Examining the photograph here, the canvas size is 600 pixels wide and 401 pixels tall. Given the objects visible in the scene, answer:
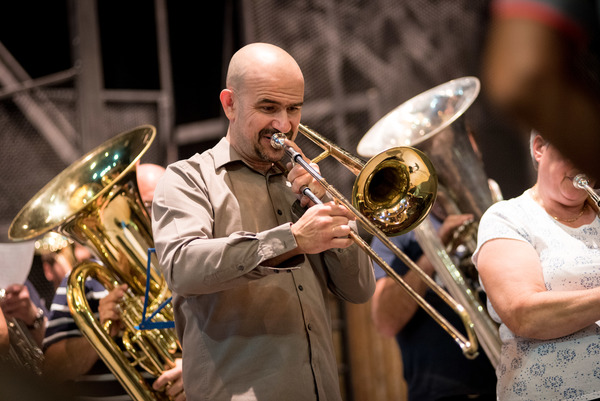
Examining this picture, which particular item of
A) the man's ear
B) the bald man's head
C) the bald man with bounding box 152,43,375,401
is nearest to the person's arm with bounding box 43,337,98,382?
the bald man with bounding box 152,43,375,401

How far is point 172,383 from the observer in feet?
7.64

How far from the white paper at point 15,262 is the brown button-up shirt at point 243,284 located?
40.3 inches

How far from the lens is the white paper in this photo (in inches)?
102

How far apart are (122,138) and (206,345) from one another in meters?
1.10

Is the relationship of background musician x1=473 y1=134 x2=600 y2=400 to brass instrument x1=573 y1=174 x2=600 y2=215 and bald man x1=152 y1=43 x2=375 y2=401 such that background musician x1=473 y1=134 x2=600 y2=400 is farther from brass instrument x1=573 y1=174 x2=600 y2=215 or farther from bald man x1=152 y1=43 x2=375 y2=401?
bald man x1=152 y1=43 x2=375 y2=401

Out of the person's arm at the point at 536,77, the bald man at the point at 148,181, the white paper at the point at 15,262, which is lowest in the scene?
the white paper at the point at 15,262

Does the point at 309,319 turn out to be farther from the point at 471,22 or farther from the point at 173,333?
the point at 471,22

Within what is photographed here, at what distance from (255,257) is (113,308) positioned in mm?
1018

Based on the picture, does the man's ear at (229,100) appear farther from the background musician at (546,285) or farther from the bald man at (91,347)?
the background musician at (546,285)

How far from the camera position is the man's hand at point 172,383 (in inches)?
90.1

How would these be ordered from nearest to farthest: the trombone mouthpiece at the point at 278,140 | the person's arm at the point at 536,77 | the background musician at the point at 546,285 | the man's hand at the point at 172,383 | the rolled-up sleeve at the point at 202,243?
the person's arm at the point at 536,77 < the rolled-up sleeve at the point at 202,243 < the background musician at the point at 546,285 < the trombone mouthpiece at the point at 278,140 < the man's hand at the point at 172,383

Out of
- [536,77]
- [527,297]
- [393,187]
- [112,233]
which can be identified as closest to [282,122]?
[393,187]

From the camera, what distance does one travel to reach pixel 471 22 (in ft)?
14.5

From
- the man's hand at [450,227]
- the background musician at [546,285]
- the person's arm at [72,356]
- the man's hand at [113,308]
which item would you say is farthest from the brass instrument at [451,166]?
the person's arm at [72,356]
